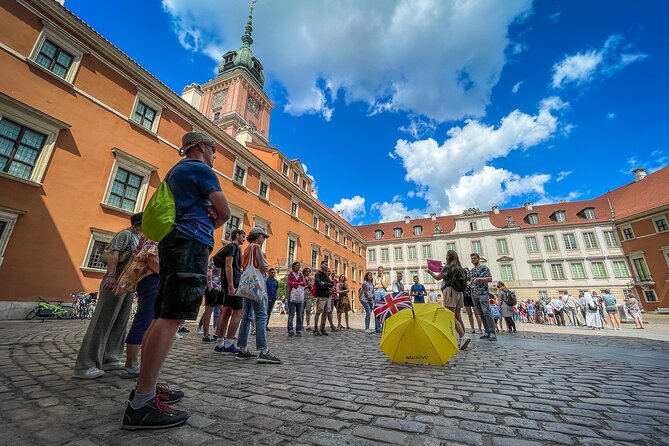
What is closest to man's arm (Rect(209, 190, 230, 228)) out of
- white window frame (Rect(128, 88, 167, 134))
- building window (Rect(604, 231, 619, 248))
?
white window frame (Rect(128, 88, 167, 134))

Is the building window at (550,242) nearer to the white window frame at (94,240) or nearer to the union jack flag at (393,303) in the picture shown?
the union jack flag at (393,303)

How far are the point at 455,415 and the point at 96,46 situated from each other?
61.3 ft

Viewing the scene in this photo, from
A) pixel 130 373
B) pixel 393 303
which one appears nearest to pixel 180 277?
pixel 130 373

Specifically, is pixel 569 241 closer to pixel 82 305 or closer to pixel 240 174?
pixel 240 174

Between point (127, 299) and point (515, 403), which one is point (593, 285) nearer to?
point (515, 403)

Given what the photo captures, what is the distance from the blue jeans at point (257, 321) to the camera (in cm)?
412

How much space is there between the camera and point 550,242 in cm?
3672

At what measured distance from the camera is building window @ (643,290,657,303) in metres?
28.0

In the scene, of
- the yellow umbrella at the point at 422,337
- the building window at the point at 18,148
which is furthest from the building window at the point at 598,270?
the building window at the point at 18,148

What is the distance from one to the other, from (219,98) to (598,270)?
53.5 meters

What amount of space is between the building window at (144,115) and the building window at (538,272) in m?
43.2

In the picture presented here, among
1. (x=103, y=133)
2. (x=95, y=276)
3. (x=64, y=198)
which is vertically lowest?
(x=95, y=276)

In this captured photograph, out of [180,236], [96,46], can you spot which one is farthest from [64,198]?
[180,236]

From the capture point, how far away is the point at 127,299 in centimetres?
363
